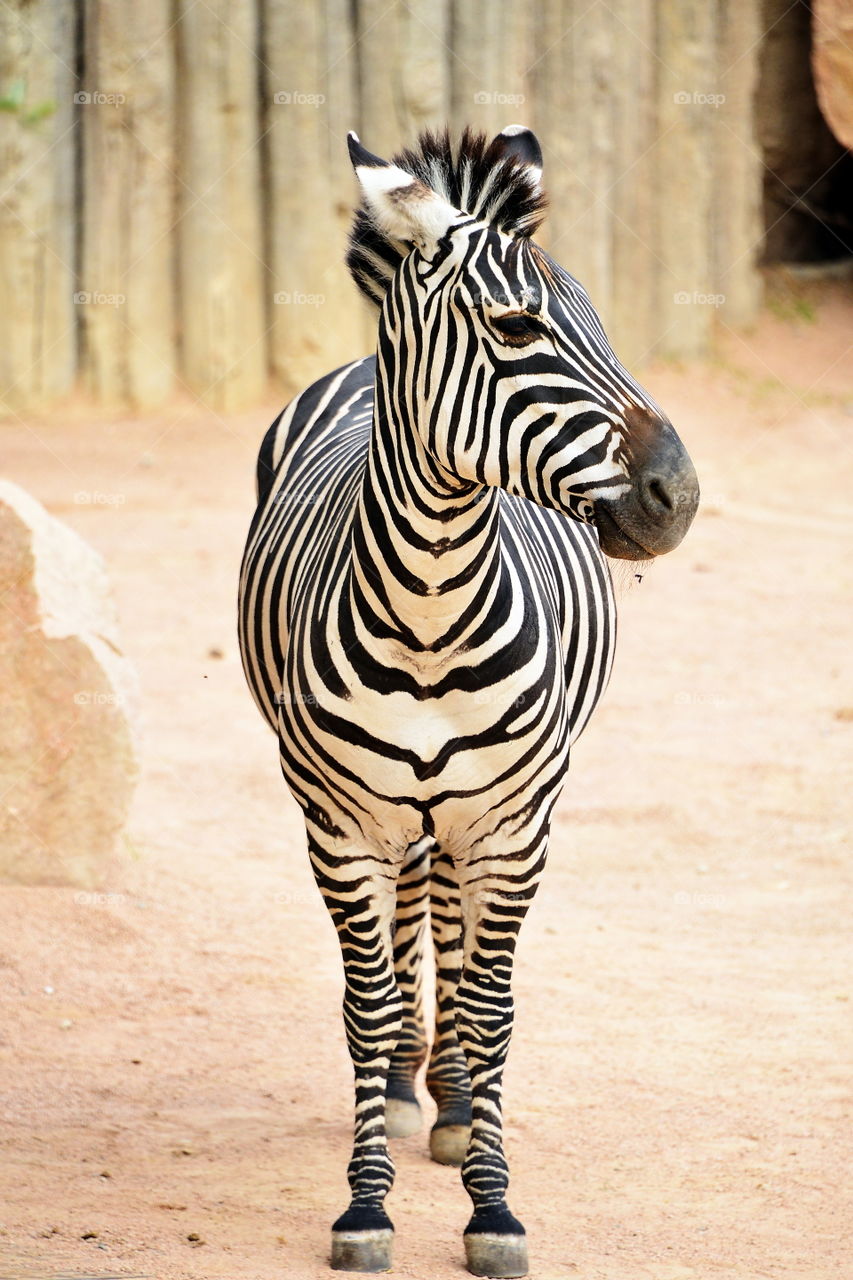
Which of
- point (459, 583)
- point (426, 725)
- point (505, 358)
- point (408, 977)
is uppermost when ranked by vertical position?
point (505, 358)

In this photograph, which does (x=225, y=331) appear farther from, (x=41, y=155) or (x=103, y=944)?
(x=103, y=944)

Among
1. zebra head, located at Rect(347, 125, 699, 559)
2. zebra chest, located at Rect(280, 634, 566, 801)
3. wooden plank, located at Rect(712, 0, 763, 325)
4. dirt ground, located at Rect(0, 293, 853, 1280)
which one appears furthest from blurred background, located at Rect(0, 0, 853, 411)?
zebra chest, located at Rect(280, 634, 566, 801)

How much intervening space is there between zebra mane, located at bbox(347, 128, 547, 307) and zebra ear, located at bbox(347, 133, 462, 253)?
5 centimetres

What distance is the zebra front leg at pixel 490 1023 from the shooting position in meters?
3.27

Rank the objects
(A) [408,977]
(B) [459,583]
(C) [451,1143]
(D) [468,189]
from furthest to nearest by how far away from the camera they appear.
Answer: (A) [408,977], (C) [451,1143], (B) [459,583], (D) [468,189]

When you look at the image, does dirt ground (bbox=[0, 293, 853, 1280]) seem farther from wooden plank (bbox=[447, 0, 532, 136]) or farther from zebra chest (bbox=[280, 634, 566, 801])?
wooden plank (bbox=[447, 0, 532, 136])

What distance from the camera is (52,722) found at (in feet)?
16.9

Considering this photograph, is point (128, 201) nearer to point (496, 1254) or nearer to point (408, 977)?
point (408, 977)

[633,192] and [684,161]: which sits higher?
[684,161]

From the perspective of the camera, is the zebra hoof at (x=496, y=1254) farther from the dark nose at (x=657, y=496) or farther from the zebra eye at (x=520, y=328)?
the zebra eye at (x=520, y=328)

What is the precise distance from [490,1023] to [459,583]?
106 centimetres

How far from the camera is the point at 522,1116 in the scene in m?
4.15

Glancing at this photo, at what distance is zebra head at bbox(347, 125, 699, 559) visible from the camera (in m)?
2.75

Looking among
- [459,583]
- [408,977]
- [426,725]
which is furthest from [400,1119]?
[459,583]
